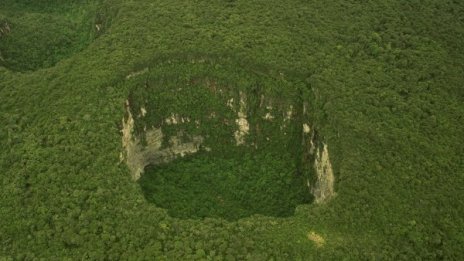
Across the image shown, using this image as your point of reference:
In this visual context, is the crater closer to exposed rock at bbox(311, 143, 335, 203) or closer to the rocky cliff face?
the rocky cliff face

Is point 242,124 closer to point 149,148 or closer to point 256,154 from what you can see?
point 256,154

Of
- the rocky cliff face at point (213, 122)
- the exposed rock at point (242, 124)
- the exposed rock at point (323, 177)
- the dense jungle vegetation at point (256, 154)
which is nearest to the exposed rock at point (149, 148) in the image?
the rocky cliff face at point (213, 122)

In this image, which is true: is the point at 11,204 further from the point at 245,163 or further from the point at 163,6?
the point at 163,6

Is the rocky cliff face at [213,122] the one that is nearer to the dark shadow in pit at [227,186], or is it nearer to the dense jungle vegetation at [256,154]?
the dense jungle vegetation at [256,154]

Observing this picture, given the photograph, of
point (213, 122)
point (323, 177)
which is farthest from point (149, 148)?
point (323, 177)

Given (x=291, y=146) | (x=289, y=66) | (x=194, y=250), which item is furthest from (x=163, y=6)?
(x=194, y=250)

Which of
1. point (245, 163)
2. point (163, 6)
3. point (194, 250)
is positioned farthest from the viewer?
point (163, 6)

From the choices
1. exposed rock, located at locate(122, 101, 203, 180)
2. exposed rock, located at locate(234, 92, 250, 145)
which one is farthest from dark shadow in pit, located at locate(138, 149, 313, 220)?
exposed rock, located at locate(234, 92, 250, 145)
